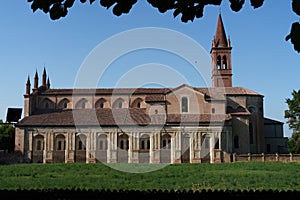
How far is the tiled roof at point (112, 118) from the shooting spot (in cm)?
4691

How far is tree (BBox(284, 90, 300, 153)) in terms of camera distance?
49.9 metres

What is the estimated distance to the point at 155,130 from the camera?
153ft

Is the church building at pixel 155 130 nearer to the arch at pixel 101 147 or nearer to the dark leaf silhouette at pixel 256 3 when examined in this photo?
the arch at pixel 101 147

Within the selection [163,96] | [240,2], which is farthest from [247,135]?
[240,2]

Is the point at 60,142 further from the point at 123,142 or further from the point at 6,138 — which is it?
the point at 6,138

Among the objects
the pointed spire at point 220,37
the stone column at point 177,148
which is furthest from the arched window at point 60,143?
the pointed spire at point 220,37

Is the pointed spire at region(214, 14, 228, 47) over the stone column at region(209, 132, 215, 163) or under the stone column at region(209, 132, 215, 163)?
over

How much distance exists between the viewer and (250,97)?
51969mm

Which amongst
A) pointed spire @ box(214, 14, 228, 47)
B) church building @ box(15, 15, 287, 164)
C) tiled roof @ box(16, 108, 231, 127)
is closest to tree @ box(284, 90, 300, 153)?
church building @ box(15, 15, 287, 164)

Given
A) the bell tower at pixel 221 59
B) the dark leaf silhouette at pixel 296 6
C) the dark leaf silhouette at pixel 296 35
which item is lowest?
the dark leaf silhouette at pixel 296 35

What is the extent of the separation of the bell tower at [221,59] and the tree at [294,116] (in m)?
9.69

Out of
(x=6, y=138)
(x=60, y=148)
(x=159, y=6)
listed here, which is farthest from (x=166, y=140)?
(x=159, y=6)

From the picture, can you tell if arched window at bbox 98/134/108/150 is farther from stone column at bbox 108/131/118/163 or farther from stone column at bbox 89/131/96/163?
stone column at bbox 108/131/118/163

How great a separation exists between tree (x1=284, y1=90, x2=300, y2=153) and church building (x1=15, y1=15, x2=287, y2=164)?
11.4 ft
